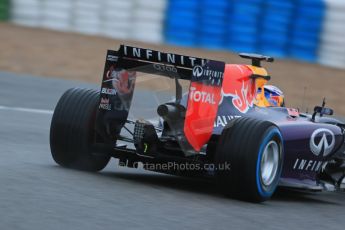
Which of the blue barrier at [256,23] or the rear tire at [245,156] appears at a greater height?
the blue barrier at [256,23]

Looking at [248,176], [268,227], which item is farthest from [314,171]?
[268,227]

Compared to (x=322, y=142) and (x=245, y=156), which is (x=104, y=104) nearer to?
(x=245, y=156)

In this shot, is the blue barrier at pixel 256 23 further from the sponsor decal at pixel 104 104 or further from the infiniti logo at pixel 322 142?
the sponsor decal at pixel 104 104

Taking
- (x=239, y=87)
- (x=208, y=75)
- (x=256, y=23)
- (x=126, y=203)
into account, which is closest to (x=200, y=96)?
(x=208, y=75)

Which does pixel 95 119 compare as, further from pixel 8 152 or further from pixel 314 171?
pixel 314 171

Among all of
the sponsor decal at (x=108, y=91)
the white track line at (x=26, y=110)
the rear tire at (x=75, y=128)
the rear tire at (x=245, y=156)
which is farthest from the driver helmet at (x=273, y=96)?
the white track line at (x=26, y=110)

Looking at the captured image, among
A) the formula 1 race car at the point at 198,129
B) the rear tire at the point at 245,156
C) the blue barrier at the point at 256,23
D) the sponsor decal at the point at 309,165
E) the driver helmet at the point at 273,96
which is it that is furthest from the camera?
the blue barrier at the point at 256,23

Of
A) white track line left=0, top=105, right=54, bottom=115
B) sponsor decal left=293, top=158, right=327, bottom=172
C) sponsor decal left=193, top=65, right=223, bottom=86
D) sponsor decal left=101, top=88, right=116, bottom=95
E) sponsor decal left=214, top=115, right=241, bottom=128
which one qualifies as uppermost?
sponsor decal left=193, top=65, right=223, bottom=86

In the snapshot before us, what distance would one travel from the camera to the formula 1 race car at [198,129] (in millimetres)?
6641

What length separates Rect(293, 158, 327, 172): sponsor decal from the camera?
730 cm

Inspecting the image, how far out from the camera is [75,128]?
23.9 feet

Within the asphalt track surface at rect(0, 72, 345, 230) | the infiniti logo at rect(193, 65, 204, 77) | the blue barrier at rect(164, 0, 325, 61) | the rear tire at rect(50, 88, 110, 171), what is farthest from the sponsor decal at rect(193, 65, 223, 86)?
the blue barrier at rect(164, 0, 325, 61)

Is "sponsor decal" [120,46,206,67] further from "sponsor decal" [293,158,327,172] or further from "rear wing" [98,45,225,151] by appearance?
"sponsor decal" [293,158,327,172]

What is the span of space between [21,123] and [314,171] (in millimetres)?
4669
